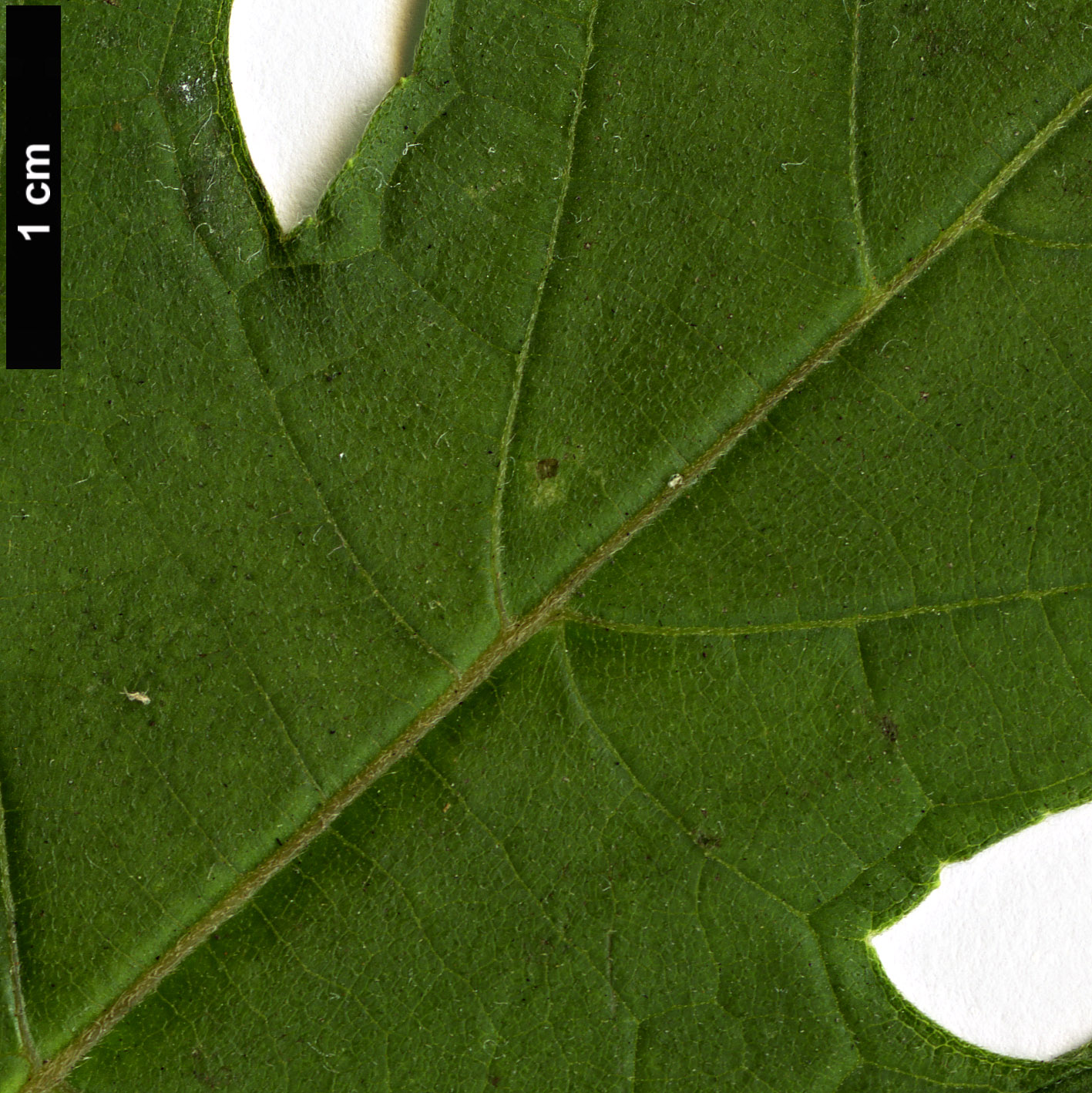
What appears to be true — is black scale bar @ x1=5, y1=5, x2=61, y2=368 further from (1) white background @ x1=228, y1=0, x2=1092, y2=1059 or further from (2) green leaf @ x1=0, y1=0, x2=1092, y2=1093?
(1) white background @ x1=228, y1=0, x2=1092, y2=1059

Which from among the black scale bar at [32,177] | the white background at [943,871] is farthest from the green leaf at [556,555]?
the white background at [943,871]

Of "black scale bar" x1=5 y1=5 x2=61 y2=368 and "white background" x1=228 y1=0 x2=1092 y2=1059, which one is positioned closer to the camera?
"black scale bar" x1=5 y1=5 x2=61 y2=368

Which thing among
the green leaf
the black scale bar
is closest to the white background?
the green leaf

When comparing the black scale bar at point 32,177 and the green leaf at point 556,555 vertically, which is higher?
the black scale bar at point 32,177

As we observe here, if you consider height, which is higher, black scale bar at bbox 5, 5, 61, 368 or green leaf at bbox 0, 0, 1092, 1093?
black scale bar at bbox 5, 5, 61, 368

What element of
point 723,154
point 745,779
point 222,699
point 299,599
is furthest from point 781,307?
point 222,699

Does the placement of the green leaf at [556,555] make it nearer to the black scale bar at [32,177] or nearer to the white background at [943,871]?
the black scale bar at [32,177]

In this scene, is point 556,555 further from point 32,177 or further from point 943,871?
point 32,177
